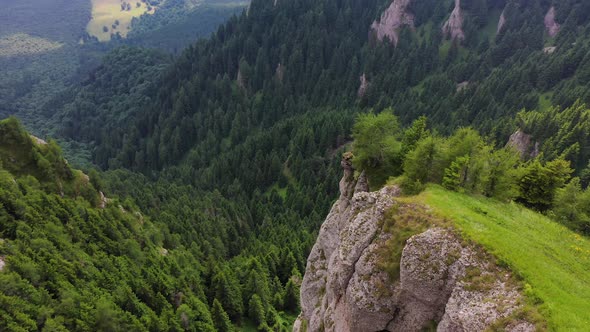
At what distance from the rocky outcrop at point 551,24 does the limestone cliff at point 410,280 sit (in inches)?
8717

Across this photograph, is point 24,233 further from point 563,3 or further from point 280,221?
point 563,3

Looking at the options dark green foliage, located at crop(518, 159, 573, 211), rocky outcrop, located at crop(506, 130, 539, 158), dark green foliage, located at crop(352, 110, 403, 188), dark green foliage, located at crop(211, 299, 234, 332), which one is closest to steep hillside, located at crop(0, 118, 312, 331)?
dark green foliage, located at crop(211, 299, 234, 332)

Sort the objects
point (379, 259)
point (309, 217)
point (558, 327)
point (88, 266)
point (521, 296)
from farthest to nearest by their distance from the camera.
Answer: point (309, 217), point (88, 266), point (379, 259), point (521, 296), point (558, 327)

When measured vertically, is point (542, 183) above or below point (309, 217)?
above

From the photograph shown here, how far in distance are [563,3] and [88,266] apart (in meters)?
252

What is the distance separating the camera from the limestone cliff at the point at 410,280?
2353cm

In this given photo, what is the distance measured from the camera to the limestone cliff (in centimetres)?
2353

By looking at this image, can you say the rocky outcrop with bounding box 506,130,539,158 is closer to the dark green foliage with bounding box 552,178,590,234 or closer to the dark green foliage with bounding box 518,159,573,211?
the dark green foliage with bounding box 518,159,573,211

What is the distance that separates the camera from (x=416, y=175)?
4050 cm

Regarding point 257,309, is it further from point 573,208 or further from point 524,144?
point 524,144

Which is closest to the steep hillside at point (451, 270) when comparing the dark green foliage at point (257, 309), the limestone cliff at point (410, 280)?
the limestone cliff at point (410, 280)

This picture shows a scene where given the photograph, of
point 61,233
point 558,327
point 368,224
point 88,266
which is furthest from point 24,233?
point 558,327

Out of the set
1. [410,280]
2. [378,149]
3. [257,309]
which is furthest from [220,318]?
[410,280]

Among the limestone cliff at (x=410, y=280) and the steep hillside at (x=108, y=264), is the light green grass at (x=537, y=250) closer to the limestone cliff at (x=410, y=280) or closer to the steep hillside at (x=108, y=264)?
the limestone cliff at (x=410, y=280)
